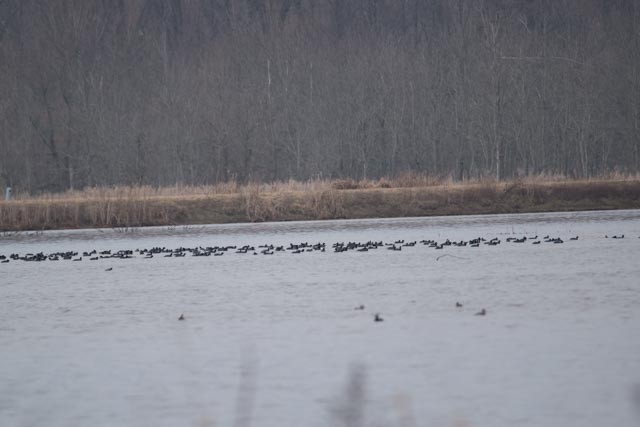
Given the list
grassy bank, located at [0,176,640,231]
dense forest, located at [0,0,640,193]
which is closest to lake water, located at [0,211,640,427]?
grassy bank, located at [0,176,640,231]

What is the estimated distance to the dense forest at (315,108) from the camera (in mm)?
57125

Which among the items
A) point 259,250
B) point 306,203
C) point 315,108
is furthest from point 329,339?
point 315,108

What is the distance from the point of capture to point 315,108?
60844 mm

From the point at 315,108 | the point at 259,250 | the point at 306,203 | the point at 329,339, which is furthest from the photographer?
Answer: the point at 315,108

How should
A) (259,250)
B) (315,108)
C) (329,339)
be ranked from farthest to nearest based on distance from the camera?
(315,108) → (259,250) → (329,339)

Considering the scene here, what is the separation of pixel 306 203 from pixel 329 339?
23.7 metres

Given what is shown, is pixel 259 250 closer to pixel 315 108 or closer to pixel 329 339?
pixel 329 339

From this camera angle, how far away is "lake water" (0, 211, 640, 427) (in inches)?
374

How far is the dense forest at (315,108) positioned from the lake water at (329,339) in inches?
1294

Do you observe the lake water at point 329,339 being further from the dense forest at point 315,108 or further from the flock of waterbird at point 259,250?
the dense forest at point 315,108

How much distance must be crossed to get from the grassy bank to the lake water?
1165cm

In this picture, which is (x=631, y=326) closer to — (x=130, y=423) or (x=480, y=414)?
(x=480, y=414)

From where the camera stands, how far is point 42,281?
21000 mm

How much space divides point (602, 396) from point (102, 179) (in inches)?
2053
